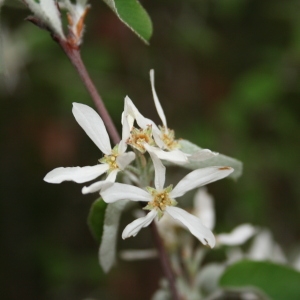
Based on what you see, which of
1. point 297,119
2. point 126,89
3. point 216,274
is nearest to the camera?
point 216,274

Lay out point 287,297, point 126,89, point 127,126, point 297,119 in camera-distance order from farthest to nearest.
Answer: point 126,89, point 297,119, point 287,297, point 127,126

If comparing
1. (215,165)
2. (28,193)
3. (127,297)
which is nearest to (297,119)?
(127,297)

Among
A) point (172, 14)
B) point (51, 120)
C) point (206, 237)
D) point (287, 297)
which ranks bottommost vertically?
point (287, 297)

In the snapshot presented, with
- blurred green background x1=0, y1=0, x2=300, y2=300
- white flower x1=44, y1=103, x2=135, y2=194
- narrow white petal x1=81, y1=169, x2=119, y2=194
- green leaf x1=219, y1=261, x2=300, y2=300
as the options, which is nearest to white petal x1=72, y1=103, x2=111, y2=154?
white flower x1=44, y1=103, x2=135, y2=194

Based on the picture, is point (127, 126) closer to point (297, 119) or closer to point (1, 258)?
point (297, 119)

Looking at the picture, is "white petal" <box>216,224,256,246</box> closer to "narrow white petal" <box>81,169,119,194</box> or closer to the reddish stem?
the reddish stem

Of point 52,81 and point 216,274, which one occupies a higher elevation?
point 52,81

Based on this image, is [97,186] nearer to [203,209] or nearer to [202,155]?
[202,155]

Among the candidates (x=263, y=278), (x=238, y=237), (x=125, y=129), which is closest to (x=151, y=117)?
(x=238, y=237)
